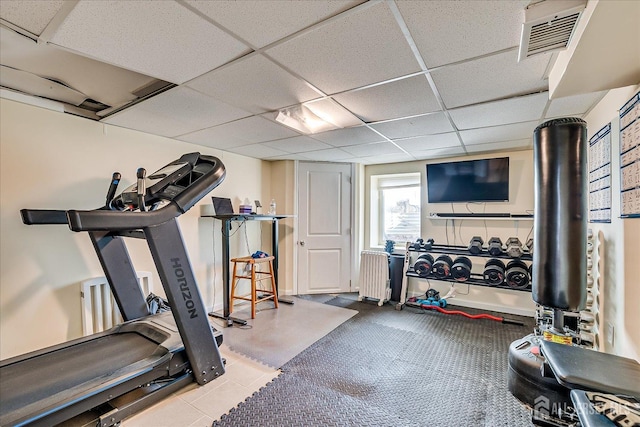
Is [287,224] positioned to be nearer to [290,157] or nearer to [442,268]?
[290,157]

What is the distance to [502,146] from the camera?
364cm

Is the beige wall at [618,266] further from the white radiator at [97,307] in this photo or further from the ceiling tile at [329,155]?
the white radiator at [97,307]

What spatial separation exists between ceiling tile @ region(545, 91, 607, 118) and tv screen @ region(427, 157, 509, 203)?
1318mm

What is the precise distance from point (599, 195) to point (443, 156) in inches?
83.7

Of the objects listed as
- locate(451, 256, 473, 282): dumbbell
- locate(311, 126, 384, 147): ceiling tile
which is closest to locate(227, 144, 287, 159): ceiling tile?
locate(311, 126, 384, 147): ceiling tile

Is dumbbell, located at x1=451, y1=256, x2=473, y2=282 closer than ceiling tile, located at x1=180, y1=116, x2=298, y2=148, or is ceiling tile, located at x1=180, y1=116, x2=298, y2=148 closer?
ceiling tile, located at x1=180, y1=116, x2=298, y2=148

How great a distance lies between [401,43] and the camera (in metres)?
1.47

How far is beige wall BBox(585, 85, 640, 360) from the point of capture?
1708 mm

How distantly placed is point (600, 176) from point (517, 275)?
147cm

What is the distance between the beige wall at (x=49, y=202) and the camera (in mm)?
2205

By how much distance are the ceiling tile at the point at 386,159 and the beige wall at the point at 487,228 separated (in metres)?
0.24

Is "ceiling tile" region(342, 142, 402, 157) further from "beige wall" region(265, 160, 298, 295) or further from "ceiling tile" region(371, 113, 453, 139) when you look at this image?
"beige wall" region(265, 160, 298, 295)

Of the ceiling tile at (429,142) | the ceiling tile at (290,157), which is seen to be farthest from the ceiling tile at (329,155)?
the ceiling tile at (429,142)

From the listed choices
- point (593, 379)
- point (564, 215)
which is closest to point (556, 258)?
point (564, 215)
